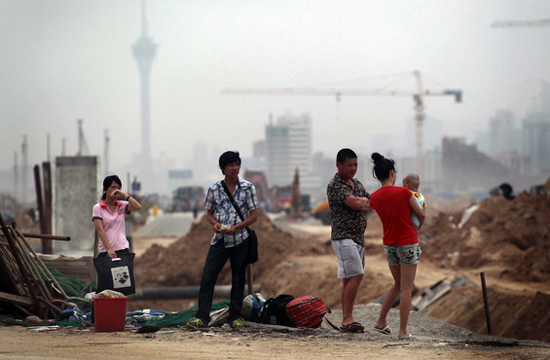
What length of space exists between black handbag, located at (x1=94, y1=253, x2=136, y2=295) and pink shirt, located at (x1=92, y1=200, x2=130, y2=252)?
0.45ft

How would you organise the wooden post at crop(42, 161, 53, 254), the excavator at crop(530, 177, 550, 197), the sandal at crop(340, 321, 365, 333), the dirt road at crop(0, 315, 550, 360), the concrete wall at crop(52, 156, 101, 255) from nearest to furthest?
the dirt road at crop(0, 315, 550, 360) < the sandal at crop(340, 321, 365, 333) < the concrete wall at crop(52, 156, 101, 255) < the wooden post at crop(42, 161, 53, 254) < the excavator at crop(530, 177, 550, 197)

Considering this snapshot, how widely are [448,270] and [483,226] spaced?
18.6ft

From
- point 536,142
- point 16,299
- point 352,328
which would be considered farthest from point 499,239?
point 536,142

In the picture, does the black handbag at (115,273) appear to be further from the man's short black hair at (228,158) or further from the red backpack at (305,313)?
the red backpack at (305,313)

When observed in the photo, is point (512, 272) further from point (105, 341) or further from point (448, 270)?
point (105, 341)

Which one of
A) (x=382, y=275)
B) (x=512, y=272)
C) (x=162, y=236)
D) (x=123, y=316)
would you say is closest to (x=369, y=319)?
(x=123, y=316)

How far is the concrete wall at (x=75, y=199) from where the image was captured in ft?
62.0

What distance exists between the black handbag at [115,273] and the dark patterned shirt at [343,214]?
2.19 metres

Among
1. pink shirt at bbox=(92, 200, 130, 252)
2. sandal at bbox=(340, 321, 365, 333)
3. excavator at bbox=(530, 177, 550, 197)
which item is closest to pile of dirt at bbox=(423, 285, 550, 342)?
sandal at bbox=(340, 321, 365, 333)

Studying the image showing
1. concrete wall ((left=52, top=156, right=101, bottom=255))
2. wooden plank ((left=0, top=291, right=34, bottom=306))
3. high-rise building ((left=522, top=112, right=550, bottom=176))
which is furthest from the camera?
high-rise building ((left=522, top=112, right=550, bottom=176))

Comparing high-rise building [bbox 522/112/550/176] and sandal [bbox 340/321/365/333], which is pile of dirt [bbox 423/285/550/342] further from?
high-rise building [bbox 522/112/550/176]

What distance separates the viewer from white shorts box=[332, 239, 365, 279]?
8.67 meters

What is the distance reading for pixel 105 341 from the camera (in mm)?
8242

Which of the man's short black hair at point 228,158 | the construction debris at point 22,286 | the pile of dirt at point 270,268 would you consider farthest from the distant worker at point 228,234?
the pile of dirt at point 270,268
